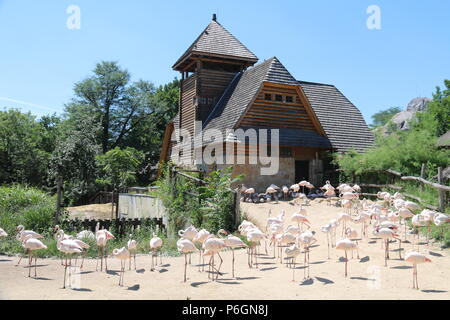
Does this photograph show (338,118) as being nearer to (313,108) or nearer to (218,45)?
(313,108)

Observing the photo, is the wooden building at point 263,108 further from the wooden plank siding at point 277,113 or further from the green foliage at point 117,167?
the green foliage at point 117,167

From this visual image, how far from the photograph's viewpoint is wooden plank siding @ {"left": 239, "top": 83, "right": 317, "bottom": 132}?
19812mm

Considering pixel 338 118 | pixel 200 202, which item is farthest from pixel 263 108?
pixel 200 202

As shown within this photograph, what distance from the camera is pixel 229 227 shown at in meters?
12.0

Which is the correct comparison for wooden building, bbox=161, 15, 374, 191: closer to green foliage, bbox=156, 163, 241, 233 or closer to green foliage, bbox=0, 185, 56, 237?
green foliage, bbox=156, 163, 241, 233

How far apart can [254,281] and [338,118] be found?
18.9 meters

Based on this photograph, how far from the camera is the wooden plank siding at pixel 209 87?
79.8 ft

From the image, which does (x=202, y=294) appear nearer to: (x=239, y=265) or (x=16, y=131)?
(x=239, y=265)

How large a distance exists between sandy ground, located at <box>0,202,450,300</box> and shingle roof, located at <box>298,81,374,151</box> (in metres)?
13.7

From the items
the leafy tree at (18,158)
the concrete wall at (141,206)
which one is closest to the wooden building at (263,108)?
the concrete wall at (141,206)

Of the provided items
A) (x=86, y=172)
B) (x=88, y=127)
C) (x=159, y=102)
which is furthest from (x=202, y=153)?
(x=159, y=102)

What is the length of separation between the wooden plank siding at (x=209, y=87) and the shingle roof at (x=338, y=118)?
4934 millimetres

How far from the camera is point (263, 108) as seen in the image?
66.1 feet

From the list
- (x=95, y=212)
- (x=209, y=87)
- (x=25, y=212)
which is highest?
(x=209, y=87)
